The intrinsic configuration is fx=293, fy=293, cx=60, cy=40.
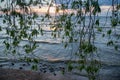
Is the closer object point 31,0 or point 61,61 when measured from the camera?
point 31,0

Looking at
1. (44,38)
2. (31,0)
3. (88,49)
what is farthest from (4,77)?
(44,38)

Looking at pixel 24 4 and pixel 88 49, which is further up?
pixel 24 4

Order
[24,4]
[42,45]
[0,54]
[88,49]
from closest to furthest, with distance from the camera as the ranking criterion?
[88,49], [24,4], [0,54], [42,45]

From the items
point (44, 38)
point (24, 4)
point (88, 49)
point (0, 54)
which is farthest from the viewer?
point (44, 38)

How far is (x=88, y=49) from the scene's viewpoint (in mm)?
3771

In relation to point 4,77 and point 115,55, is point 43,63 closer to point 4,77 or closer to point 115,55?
point 4,77

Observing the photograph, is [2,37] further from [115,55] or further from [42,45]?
[115,55]

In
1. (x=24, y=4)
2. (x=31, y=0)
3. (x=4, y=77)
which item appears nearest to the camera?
(x=24, y=4)

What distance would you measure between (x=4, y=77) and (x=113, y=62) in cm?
529

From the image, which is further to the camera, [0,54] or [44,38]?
[44,38]

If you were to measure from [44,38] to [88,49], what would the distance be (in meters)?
16.1

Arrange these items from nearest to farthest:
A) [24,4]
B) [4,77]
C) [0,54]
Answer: [24,4] → [4,77] → [0,54]

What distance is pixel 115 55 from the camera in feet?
47.5

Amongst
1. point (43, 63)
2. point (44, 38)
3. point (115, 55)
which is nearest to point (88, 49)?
point (43, 63)
